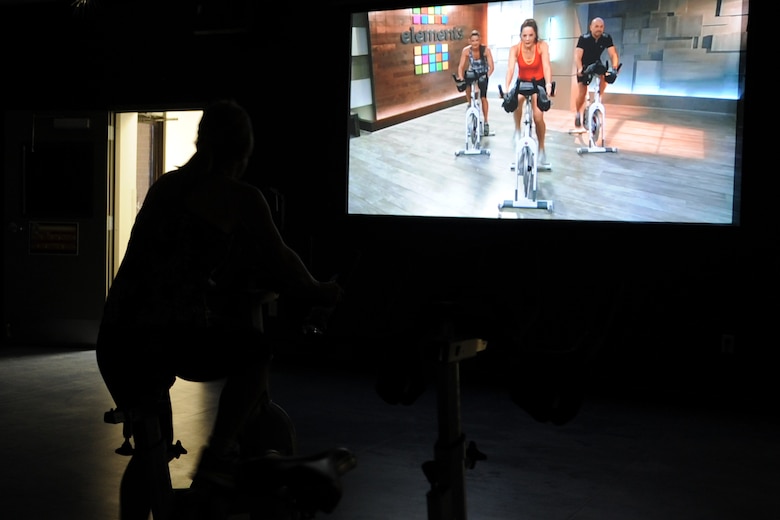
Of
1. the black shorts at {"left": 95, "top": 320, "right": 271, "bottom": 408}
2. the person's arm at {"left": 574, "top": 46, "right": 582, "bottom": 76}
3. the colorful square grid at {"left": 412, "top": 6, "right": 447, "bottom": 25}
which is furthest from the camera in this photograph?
the colorful square grid at {"left": 412, "top": 6, "right": 447, "bottom": 25}

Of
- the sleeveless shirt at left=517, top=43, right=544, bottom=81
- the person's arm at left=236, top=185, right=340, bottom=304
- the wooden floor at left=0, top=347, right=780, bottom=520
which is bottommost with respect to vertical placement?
the wooden floor at left=0, top=347, right=780, bottom=520

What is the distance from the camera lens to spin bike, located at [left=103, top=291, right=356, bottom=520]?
178cm

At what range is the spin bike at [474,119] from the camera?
6152 millimetres

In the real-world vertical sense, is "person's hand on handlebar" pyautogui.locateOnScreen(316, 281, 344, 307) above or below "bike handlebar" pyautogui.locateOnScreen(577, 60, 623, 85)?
below

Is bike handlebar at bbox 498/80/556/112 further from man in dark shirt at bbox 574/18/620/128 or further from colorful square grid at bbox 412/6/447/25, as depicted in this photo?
colorful square grid at bbox 412/6/447/25

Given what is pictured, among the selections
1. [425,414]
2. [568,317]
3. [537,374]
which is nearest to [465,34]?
[568,317]

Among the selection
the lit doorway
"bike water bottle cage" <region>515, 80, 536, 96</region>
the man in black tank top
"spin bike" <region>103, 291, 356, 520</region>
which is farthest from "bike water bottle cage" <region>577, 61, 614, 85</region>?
the lit doorway

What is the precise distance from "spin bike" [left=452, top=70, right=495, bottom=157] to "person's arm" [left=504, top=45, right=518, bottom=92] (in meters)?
0.16

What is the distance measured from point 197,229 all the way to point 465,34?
4.12 m

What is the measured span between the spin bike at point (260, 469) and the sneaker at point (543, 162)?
325 cm

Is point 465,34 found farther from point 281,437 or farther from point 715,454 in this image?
point 281,437

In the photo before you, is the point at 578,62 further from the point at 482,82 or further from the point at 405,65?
the point at 405,65

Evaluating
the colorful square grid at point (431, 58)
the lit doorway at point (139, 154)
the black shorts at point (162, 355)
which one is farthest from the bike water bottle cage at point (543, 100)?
the black shorts at point (162, 355)

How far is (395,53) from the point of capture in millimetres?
6402
